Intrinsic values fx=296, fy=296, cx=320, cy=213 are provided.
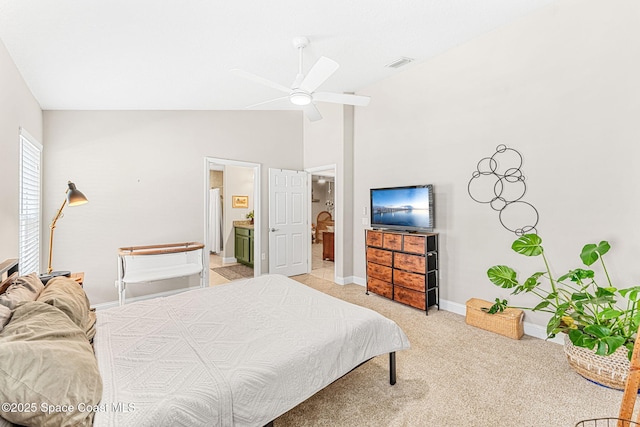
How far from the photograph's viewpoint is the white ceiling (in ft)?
6.81

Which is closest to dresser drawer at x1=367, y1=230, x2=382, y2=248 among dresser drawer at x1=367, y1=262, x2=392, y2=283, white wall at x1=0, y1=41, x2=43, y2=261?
dresser drawer at x1=367, y1=262, x2=392, y2=283

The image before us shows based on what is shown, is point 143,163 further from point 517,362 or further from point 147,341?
point 517,362

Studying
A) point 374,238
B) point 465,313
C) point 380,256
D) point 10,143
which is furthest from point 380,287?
point 10,143

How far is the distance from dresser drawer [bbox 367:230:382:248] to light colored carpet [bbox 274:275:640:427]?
144 cm

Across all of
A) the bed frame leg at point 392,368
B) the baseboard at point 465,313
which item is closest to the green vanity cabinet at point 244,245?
the baseboard at point 465,313

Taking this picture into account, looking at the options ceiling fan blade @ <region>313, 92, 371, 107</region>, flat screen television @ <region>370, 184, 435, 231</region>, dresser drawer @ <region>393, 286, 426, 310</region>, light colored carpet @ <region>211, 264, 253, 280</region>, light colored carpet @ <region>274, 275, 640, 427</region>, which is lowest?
light colored carpet @ <region>274, 275, 640, 427</region>

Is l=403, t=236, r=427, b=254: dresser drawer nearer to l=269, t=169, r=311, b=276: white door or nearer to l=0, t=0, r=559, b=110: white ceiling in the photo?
l=0, t=0, r=559, b=110: white ceiling

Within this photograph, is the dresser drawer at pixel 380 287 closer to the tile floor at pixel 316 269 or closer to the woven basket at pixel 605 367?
the tile floor at pixel 316 269

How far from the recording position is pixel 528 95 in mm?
2900

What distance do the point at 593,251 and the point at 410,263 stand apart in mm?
1706

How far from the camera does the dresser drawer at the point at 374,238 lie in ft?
13.1

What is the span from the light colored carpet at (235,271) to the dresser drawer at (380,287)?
2.48m

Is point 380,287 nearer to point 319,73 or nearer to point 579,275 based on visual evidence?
point 579,275

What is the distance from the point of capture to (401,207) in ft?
12.6
